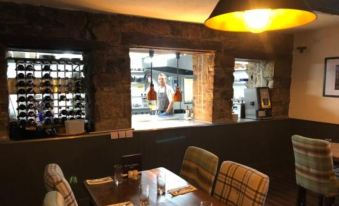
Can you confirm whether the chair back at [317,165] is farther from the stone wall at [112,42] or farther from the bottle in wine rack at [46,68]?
the bottle in wine rack at [46,68]

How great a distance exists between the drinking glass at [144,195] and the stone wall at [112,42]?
1.29 metres

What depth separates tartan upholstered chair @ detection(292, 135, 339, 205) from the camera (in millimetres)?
2494

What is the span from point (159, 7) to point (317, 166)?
2.20 metres

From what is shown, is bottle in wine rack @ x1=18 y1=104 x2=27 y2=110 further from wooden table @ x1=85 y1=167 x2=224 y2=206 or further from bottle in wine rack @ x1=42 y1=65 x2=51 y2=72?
wooden table @ x1=85 y1=167 x2=224 y2=206

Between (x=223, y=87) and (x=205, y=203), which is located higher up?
(x=223, y=87)

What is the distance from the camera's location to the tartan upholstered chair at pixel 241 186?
68.7 inches

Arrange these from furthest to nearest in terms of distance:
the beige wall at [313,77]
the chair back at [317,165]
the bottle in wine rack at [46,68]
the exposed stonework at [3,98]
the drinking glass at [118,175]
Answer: the beige wall at [313,77], the bottle in wine rack at [46,68], the exposed stonework at [3,98], the chair back at [317,165], the drinking glass at [118,175]

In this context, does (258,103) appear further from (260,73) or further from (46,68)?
(46,68)

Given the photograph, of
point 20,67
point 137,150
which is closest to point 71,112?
point 20,67

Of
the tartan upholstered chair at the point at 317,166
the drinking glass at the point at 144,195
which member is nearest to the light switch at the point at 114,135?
the drinking glass at the point at 144,195

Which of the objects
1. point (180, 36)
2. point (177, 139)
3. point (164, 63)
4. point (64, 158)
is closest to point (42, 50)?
point (64, 158)

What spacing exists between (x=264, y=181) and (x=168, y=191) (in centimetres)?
67

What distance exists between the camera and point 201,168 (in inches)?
92.8

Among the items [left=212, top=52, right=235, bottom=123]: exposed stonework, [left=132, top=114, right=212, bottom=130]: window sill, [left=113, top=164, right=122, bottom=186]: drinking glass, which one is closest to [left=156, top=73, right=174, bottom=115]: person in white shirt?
[left=132, top=114, right=212, bottom=130]: window sill
